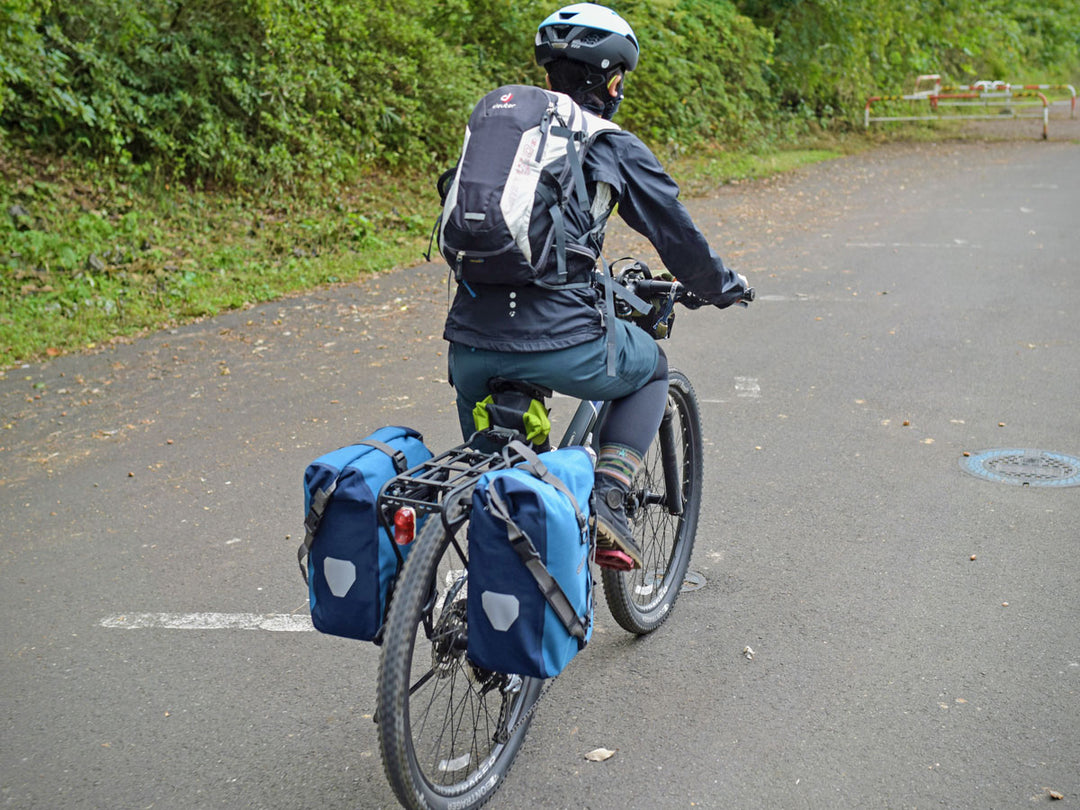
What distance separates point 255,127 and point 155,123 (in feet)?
3.99

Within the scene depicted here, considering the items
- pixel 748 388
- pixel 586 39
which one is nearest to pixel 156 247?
pixel 748 388

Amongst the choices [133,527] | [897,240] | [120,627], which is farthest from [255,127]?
[120,627]

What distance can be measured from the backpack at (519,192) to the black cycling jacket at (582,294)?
0.07 metres

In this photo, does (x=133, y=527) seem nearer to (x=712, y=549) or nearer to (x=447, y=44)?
(x=712, y=549)

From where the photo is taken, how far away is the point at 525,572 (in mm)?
2883

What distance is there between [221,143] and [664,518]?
10049mm

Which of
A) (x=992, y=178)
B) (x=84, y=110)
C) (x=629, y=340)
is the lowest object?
(x=992, y=178)

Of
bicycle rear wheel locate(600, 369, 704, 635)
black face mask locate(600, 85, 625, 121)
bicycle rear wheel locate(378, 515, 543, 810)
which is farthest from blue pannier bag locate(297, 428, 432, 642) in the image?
black face mask locate(600, 85, 625, 121)

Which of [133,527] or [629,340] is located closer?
[629,340]

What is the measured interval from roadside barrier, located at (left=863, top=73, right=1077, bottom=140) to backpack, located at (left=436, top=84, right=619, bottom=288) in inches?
821

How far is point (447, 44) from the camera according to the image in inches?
656

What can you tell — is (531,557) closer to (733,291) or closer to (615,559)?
(615,559)

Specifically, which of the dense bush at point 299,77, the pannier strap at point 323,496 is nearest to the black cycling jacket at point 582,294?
the pannier strap at point 323,496

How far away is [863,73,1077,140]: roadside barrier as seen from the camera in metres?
23.9
